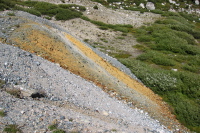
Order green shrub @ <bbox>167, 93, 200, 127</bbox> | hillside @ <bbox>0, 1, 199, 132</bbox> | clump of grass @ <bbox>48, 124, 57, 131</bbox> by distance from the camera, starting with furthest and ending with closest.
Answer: green shrub @ <bbox>167, 93, 200, 127</bbox> < hillside @ <bbox>0, 1, 199, 132</bbox> < clump of grass @ <bbox>48, 124, 57, 131</bbox>

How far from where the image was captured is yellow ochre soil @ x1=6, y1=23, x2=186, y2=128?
1455cm

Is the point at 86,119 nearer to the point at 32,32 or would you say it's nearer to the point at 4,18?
the point at 32,32

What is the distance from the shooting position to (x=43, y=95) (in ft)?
33.0

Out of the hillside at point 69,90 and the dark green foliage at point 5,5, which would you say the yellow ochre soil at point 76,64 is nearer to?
the hillside at point 69,90

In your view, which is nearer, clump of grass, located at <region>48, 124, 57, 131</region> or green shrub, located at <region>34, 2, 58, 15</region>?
clump of grass, located at <region>48, 124, 57, 131</region>

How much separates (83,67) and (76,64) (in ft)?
1.90

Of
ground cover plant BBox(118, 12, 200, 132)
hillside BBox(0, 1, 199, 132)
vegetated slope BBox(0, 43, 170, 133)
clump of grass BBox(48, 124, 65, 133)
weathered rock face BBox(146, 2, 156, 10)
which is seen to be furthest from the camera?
weathered rock face BBox(146, 2, 156, 10)

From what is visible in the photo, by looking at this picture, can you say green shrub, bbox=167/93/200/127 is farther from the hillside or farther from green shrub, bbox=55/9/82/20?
green shrub, bbox=55/9/82/20

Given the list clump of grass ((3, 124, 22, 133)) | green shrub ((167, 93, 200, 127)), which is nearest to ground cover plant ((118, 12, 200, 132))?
green shrub ((167, 93, 200, 127))

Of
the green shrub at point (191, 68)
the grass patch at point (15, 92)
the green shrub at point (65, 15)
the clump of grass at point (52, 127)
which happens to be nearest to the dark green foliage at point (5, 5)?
the green shrub at point (65, 15)

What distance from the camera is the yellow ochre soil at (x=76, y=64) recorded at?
14.5 meters

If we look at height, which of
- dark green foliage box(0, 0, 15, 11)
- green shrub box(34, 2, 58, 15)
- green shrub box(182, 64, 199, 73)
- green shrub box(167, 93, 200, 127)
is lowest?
green shrub box(167, 93, 200, 127)

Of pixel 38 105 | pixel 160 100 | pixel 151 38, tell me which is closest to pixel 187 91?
pixel 160 100

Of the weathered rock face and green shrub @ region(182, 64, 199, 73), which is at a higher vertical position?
the weathered rock face
